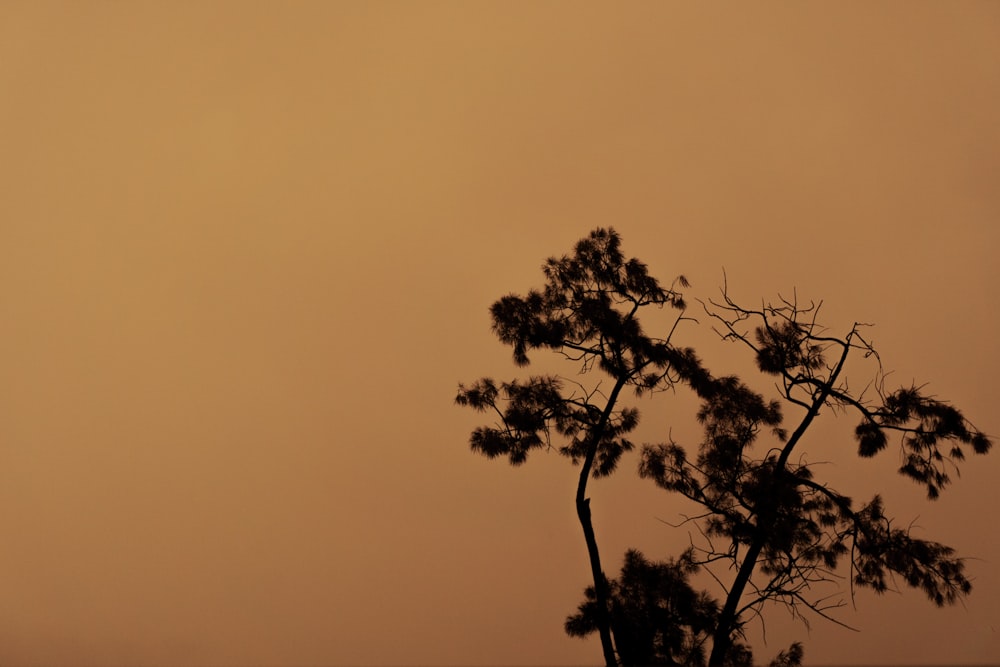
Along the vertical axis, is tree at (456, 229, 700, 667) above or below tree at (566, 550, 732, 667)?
above

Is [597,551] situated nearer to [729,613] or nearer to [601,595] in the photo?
[601,595]

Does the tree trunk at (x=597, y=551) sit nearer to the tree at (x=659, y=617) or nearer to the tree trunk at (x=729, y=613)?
the tree at (x=659, y=617)

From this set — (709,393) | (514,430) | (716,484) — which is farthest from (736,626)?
(514,430)

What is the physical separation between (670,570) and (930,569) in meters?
1.34

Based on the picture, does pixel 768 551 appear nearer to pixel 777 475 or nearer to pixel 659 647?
pixel 777 475

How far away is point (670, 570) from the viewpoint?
17.1 ft

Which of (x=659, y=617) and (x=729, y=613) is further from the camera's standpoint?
(x=659, y=617)

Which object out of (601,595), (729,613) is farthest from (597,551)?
(729,613)

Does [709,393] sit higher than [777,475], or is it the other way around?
[709,393]

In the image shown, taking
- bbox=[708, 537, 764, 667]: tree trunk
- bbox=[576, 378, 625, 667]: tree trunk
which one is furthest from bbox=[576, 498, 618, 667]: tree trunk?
bbox=[708, 537, 764, 667]: tree trunk

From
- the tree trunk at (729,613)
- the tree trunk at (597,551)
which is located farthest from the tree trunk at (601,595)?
the tree trunk at (729,613)

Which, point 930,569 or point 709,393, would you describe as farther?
point 709,393

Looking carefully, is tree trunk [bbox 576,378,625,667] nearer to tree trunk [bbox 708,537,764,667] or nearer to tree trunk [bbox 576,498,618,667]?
tree trunk [bbox 576,498,618,667]

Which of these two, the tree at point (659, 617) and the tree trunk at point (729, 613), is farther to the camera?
the tree at point (659, 617)
